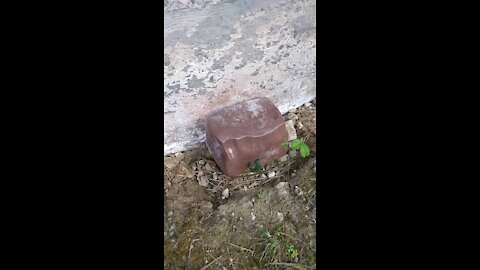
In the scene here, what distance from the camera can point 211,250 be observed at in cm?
216

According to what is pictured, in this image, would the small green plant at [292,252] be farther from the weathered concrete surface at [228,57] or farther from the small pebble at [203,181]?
the weathered concrete surface at [228,57]

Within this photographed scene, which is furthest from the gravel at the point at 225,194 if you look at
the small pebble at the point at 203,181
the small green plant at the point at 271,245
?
the small green plant at the point at 271,245

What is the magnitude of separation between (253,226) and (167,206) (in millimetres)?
434

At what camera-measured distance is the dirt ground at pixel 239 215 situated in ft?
7.02

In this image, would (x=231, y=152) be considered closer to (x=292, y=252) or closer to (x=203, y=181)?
(x=203, y=181)

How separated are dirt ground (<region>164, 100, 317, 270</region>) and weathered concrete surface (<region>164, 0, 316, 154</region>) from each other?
0.23 meters

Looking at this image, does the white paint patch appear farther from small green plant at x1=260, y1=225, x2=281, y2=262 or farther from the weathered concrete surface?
small green plant at x1=260, y1=225, x2=281, y2=262

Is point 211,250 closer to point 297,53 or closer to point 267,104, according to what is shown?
point 267,104

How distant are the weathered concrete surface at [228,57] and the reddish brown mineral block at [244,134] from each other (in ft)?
0.28

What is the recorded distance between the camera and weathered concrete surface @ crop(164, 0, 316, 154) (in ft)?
6.39

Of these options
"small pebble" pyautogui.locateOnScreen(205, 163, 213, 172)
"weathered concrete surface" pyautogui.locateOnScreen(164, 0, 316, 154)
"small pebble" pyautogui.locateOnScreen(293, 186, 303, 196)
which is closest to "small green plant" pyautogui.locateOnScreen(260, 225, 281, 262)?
"small pebble" pyautogui.locateOnScreen(293, 186, 303, 196)

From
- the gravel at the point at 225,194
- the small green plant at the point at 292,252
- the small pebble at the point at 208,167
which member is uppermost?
the small pebble at the point at 208,167

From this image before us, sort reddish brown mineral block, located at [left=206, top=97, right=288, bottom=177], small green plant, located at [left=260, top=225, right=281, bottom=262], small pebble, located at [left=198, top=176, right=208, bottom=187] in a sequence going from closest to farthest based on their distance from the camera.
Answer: small green plant, located at [left=260, top=225, right=281, bottom=262] → reddish brown mineral block, located at [left=206, top=97, right=288, bottom=177] → small pebble, located at [left=198, top=176, right=208, bottom=187]

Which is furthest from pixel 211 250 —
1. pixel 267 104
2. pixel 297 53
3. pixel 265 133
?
pixel 297 53
